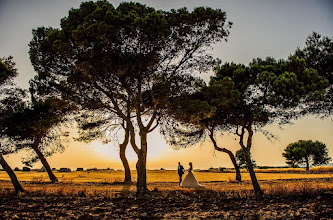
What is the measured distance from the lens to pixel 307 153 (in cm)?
9338

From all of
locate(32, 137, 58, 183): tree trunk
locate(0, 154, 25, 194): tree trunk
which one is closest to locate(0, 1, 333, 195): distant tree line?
locate(0, 154, 25, 194): tree trunk

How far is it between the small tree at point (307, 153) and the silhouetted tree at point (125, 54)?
80307 mm

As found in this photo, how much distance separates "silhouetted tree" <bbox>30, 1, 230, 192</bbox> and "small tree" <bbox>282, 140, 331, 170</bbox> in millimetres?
80307

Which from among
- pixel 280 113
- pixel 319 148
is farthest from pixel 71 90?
pixel 319 148

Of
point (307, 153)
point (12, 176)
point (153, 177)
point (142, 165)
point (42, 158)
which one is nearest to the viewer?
point (12, 176)

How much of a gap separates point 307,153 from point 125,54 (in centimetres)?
8716

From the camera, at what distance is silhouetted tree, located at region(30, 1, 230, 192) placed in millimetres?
19719

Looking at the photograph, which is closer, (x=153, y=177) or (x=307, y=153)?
(x=153, y=177)

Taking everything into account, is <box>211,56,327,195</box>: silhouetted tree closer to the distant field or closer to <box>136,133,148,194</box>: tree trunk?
<box>136,133,148,194</box>: tree trunk

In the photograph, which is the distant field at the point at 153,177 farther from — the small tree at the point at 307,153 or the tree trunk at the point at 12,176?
the small tree at the point at 307,153

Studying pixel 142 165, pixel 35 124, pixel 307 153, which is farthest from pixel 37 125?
pixel 307 153

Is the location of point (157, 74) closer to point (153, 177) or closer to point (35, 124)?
point (35, 124)

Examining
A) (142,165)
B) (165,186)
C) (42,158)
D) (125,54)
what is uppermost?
(125,54)

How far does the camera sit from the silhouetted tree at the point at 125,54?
776 inches
